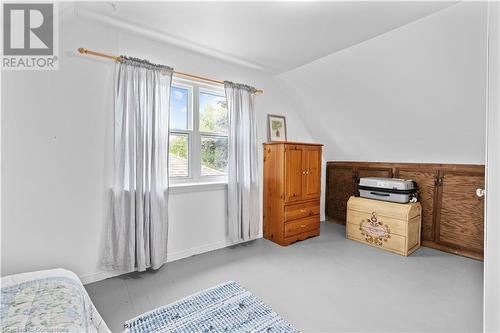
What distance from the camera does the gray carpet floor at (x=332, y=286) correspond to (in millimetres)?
1775

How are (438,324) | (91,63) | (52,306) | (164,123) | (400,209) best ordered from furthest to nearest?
1. (400,209)
2. (164,123)
3. (91,63)
4. (438,324)
5. (52,306)

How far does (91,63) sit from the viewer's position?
2.21m

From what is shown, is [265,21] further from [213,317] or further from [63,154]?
[213,317]

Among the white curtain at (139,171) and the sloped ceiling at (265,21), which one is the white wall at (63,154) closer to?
the white curtain at (139,171)

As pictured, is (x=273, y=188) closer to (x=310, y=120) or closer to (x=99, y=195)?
(x=310, y=120)

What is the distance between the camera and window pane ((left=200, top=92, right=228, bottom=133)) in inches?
120

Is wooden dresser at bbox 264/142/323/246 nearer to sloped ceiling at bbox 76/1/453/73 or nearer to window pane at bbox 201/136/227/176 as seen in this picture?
window pane at bbox 201/136/227/176

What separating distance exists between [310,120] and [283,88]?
689 millimetres

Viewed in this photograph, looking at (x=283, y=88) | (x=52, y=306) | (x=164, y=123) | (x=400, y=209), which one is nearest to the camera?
(x=52, y=306)

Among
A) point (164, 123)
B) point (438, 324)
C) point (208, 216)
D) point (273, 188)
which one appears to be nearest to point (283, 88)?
point (273, 188)

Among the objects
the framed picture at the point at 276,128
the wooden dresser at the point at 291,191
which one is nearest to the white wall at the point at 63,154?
the framed picture at the point at 276,128

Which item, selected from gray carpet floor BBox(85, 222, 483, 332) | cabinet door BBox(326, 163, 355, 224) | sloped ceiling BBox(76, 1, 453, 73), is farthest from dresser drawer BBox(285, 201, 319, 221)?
sloped ceiling BBox(76, 1, 453, 73)

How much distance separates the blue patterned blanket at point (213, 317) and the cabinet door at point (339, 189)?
2718 millimetres

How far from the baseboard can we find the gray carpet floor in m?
0.07
